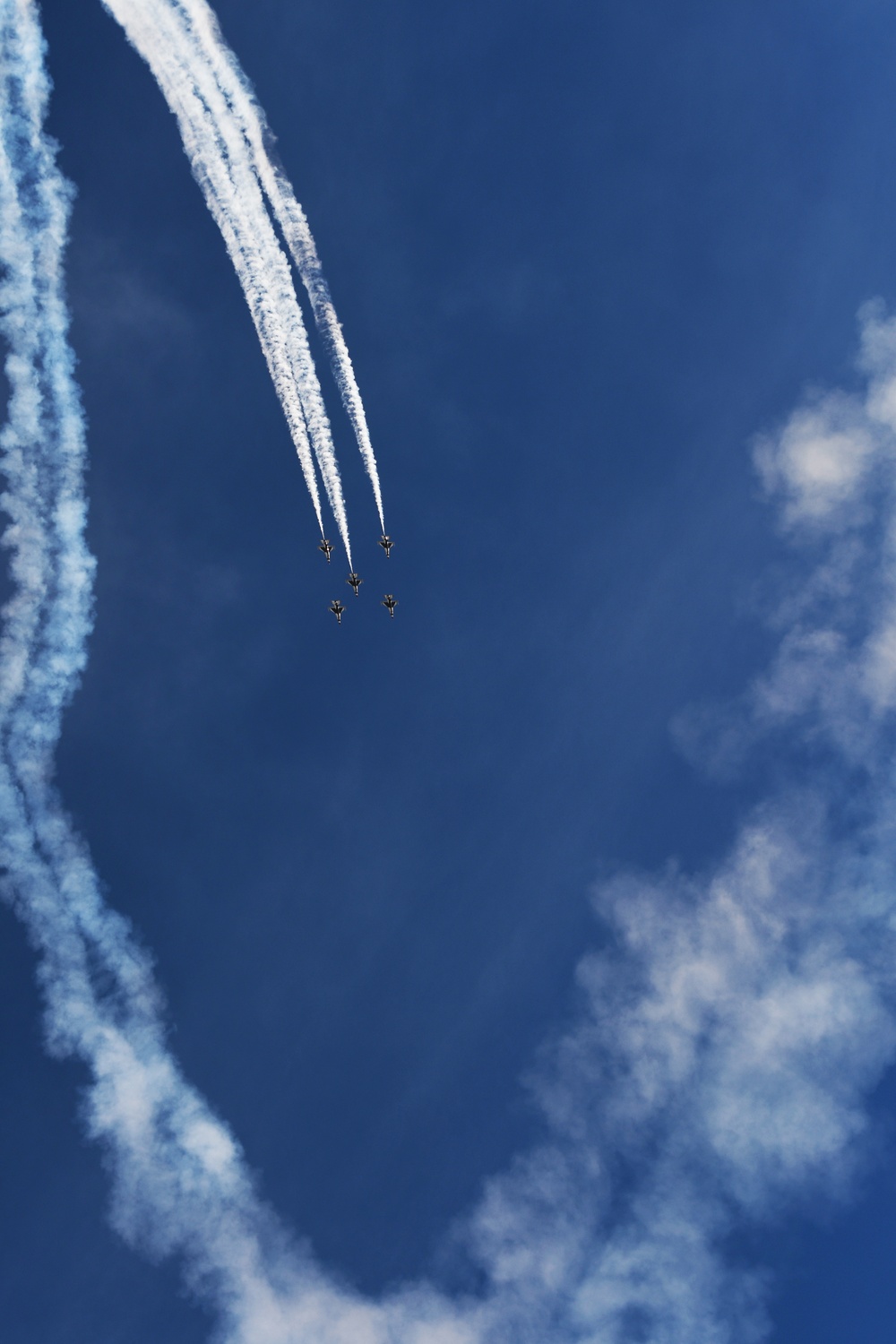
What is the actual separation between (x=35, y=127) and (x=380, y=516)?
69.2 feet

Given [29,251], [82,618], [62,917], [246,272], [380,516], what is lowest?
[62,917]

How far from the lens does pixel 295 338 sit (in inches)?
1437

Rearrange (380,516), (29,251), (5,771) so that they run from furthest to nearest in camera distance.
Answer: (380,516) < (5,771) < (29,251)

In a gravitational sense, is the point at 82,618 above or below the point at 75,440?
below

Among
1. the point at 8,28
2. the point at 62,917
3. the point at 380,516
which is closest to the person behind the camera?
the point at 8,28

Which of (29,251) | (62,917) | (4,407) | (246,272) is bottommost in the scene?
(62,917)

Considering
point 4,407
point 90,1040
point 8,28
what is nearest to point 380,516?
point 4,407

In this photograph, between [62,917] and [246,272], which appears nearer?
[246,272]

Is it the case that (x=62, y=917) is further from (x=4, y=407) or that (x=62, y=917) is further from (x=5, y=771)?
(x=4, y=407)

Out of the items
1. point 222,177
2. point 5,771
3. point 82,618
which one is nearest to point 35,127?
point 222,177

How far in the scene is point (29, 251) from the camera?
35719 millimetres

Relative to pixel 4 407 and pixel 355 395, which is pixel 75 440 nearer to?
pixel 4 407

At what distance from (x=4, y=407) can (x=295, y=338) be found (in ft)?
41.5

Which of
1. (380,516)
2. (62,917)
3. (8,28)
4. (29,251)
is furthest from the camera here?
(380,516)
